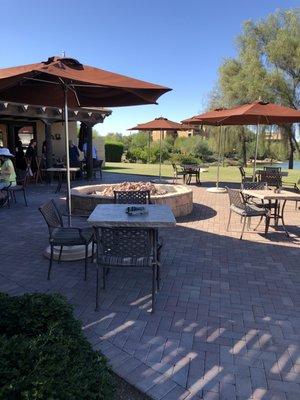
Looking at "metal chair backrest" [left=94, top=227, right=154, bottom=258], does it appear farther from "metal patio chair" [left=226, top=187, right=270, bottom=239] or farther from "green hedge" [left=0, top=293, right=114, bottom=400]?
"metal patio chair" [left=226, top=187, right=270, bottom=239]

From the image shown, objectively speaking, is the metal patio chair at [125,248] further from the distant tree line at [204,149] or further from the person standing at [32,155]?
the distant tree line at [204,149]

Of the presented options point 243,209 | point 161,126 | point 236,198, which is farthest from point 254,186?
point 161,126

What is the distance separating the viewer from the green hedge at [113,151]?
30.3 m

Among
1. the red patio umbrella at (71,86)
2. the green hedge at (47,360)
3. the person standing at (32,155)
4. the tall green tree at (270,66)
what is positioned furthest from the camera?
the tall green tree at (270,66)

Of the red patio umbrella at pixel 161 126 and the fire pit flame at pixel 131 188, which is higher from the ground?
the red patio umbrella at pixel 161 126

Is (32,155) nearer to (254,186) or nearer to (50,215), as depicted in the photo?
(254,186)

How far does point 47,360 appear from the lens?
1996 mm

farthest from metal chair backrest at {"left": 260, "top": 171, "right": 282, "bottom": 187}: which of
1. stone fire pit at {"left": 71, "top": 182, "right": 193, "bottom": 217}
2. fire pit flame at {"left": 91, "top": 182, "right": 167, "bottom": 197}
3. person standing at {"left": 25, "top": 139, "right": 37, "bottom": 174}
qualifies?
person standing at {"left": 25, "top": 139, "right": 37, "bottom": 174}

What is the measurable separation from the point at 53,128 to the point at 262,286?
1512 centimetres

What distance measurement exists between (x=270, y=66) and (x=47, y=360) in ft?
75.8

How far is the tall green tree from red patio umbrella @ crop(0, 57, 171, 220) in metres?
17.0

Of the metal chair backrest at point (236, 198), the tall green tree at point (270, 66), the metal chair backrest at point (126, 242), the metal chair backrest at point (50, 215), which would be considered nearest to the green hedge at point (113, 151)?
the tall green tree at point (270, 66)

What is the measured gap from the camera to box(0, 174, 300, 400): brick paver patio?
104 inches

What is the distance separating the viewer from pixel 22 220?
25.2 ft
